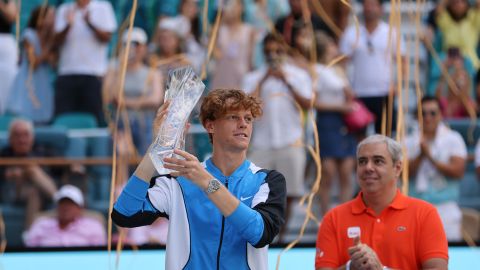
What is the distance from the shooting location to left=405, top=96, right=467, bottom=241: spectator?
19.7ft

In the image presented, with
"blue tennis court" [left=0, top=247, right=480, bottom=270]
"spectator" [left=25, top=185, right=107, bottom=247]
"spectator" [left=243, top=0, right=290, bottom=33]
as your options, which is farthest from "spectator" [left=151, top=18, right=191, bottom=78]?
"blue tennis court" [left=0, top=247, right=480, bottom=270]

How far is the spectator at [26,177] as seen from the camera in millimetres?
6652

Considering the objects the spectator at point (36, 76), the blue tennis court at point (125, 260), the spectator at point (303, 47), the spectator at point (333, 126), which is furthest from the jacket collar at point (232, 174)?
the spectator at point (36, 76)

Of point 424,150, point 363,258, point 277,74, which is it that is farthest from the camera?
point 277,74

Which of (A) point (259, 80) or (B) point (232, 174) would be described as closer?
(B) point (232, 174)

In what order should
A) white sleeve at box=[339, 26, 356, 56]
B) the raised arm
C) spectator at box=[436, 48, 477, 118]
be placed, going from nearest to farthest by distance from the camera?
the raised arm
white sleeve at box=[339, 26, 356, 56]
spectator at box=[436, 48, 477, 118]

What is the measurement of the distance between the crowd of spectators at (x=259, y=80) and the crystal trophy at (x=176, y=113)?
2.97 meters

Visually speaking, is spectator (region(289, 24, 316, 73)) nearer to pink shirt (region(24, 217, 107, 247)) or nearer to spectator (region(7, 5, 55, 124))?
pink shirt (region(24, 217, 107, 247))

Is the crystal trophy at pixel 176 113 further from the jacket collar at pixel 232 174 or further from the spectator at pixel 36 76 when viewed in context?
the spectator at pixel 36 76

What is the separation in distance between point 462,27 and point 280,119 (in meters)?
1.94

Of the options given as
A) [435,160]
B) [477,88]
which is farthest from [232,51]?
[477,88]

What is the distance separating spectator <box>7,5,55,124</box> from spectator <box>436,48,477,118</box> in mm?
2676

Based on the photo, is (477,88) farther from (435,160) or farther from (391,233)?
(391,233)

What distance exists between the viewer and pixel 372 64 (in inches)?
271
